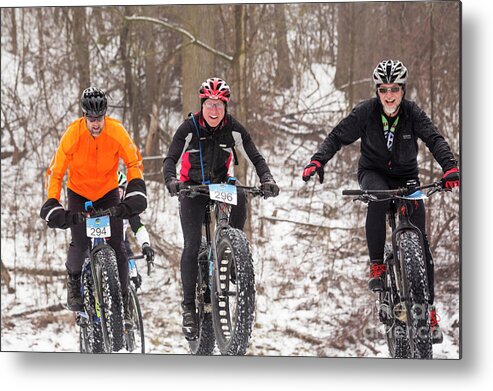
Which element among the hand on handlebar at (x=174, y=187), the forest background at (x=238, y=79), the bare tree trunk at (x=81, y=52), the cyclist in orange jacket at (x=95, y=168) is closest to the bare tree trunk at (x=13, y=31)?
the forest background at (x=238, y=79)

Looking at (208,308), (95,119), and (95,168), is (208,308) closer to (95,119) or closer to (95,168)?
(95,168)

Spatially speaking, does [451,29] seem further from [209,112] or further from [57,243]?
[57,243]

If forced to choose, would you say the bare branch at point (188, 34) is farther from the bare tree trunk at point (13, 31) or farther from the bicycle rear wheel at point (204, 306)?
the bicycle rear wheel at point (204, 306)

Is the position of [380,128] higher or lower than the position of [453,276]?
higher

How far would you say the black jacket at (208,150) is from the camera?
5.10m

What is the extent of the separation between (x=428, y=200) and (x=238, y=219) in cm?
111

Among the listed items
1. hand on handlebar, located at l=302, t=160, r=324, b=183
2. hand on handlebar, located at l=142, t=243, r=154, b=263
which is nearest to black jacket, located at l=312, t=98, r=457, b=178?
hand on handlebar, located at l=302, t=160, r=324, b=183

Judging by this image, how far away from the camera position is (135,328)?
5586 millimetres

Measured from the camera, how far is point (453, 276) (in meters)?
5.23

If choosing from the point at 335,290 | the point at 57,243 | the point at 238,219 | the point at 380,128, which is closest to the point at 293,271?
the point at 335,290

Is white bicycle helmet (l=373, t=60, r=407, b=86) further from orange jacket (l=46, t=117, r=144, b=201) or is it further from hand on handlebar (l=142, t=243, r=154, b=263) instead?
hand on handlebar (l=142, t=243, r=154, b=263)

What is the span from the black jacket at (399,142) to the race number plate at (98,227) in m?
1.21

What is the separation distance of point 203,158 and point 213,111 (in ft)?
0.89

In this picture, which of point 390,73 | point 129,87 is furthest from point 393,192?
point 129,87
